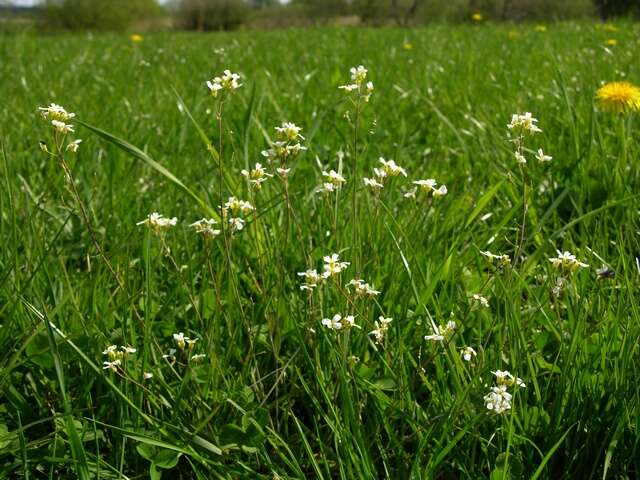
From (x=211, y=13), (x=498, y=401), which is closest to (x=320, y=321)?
(x=498, y=401)

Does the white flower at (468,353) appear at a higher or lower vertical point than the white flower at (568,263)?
lower

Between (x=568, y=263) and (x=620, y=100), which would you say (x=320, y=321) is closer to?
(x=568, y=263)

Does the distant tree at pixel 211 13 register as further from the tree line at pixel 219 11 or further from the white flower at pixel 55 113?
the white flower at pixel 55 113

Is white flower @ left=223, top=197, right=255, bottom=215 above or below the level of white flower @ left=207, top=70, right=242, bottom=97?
below

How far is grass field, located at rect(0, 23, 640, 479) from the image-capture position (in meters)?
1.10

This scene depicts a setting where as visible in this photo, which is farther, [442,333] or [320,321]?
[320,321]

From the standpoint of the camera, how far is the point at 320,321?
1312mm

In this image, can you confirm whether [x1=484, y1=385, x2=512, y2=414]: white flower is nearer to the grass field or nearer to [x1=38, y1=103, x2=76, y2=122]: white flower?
the grass field

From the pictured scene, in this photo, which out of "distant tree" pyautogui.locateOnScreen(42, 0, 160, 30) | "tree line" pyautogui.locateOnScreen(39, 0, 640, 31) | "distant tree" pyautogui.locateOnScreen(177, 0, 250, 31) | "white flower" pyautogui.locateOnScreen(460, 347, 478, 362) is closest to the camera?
"white flower" pyautogui.locateOnScreen(460, 347, 478, 362)

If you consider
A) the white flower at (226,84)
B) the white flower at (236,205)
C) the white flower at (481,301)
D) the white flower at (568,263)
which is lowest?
the white flower at (481,301)

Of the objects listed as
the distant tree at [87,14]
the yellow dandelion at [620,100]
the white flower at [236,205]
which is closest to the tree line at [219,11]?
the distant tree at [87,14]

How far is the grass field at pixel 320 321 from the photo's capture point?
3.62ft

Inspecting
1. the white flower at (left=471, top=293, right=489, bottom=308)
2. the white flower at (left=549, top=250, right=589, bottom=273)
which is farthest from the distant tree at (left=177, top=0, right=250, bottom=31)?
the white flower at (left=549, top=250, right=589, bottom=273)

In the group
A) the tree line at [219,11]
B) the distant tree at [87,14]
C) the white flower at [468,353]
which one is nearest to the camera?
the white flower at [468,353]
